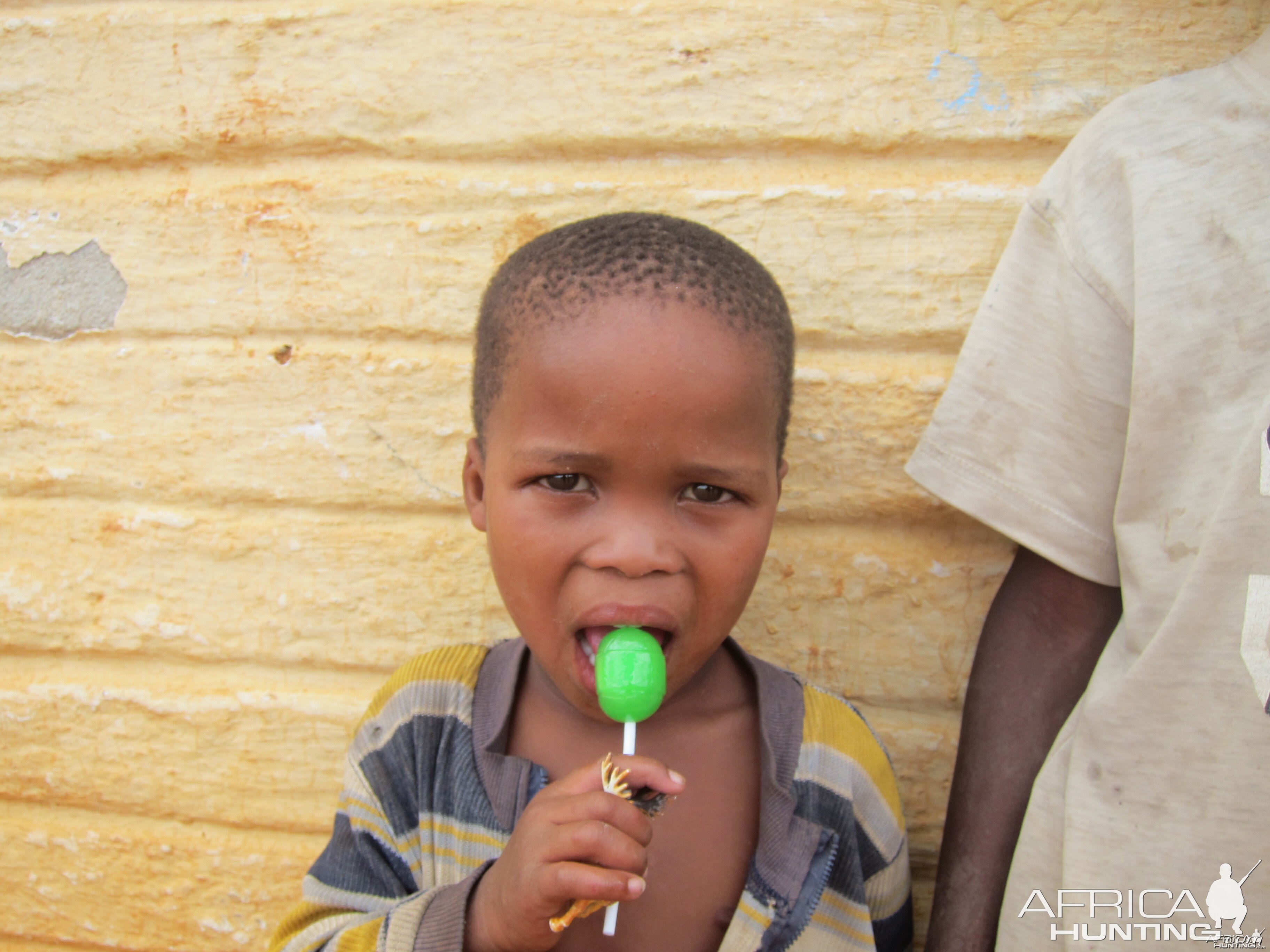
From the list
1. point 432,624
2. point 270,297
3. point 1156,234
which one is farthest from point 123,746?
point 1156,234

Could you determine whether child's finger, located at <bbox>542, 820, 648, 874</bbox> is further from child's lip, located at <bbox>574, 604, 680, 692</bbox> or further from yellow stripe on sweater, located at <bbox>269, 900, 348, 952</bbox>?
yellow stripe on sweater, located at <bbox>269, 900, 348, 952</bbox>

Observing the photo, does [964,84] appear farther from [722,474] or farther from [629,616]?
[629,616]

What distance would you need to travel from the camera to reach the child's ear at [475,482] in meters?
1.41

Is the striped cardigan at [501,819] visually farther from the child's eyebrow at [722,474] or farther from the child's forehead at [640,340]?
the child's forehead at [640,340]

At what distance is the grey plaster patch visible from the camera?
6.11 ft

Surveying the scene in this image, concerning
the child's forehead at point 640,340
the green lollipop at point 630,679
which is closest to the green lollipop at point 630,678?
the green lollipop at point 630,679

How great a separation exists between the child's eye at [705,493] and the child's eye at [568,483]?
0.14 m

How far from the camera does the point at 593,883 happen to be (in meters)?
1.01

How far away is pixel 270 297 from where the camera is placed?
6.00 ft

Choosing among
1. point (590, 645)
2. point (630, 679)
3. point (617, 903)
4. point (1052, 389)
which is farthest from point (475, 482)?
point (1052, 389)

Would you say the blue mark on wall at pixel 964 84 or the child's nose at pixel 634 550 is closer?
the child's nose at pixel 634 550

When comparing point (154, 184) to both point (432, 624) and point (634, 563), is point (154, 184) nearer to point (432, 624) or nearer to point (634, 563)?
point (432, 624)

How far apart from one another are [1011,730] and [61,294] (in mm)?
1983

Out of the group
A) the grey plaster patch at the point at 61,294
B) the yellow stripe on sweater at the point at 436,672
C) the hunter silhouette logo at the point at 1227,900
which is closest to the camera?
the hunter silhouette logo at the point at 1227,900
